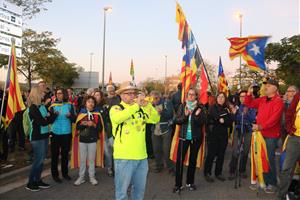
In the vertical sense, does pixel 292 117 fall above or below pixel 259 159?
above

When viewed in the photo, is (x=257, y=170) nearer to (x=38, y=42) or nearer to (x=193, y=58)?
(x=193, y=58)

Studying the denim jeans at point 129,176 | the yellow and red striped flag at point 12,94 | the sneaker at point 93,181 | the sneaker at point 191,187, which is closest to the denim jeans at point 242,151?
the sneaker at point 191,187

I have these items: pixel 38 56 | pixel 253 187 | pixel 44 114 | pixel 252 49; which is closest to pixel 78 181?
pixel 44 114

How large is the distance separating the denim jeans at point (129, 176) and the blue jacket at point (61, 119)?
2729mm

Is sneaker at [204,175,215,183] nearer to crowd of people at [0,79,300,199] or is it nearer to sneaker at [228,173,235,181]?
crowd of people at [0,79,300,199]

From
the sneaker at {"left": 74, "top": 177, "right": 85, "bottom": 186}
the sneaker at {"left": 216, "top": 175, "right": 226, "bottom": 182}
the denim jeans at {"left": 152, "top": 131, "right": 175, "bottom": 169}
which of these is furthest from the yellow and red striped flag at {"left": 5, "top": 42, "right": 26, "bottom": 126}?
the sneaker at {"left": 216, "top": 175, "right": 226, "bottom": 182}

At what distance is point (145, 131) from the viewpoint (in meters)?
4.36

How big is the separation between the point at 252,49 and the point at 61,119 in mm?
4767

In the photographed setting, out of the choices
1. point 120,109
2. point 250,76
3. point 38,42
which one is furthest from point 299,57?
point 120,109

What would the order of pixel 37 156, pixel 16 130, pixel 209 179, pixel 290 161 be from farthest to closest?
pixel 16 130, pixel 209 179, pixel 37 156, pixel 290 161

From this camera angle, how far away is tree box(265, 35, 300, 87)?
38.0 m

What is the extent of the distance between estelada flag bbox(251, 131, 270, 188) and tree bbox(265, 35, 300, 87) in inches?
1354

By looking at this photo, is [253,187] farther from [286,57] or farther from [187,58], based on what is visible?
[286,57]

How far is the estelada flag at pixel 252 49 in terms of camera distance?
7.32 metres
